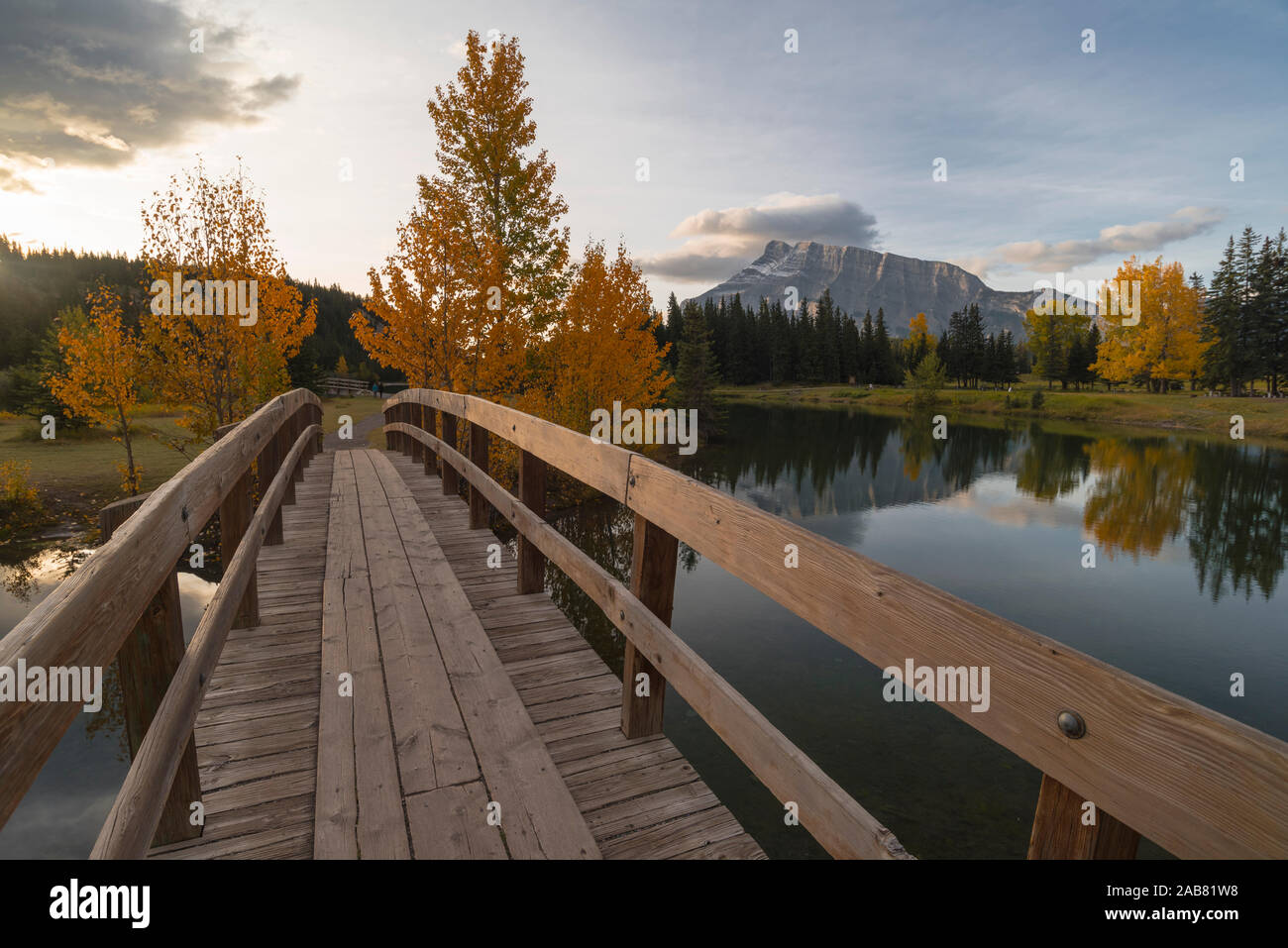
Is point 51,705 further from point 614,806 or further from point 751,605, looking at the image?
point 751,605

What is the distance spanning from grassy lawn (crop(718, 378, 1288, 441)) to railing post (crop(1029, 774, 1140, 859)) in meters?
51.6

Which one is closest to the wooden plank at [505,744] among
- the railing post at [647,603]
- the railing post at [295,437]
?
the railing post at [647,603]

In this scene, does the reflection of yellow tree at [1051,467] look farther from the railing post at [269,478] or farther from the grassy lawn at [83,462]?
the grassy lawn at [83,462]

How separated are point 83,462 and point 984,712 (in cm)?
2694

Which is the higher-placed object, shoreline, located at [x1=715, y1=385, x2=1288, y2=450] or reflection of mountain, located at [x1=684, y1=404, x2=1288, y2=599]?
shoreline, located at [x1=715, y1=385, x2=1288, y2=450]

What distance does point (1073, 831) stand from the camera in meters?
1.21

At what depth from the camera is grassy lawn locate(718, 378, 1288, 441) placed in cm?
4200

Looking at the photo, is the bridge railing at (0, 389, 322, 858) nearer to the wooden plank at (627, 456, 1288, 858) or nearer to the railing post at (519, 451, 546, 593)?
the wooden plank at (627, 456, 1288, 858)

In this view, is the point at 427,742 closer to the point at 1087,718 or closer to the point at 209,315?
the point at 1087,718

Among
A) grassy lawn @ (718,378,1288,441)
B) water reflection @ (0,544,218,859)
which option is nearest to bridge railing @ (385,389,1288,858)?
water reflection @ (0,544,218,859)

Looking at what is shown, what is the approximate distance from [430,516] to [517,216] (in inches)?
566

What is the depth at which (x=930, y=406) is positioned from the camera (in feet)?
206

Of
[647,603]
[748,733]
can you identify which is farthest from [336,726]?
[748,733]

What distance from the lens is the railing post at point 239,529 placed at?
3.79 metres
